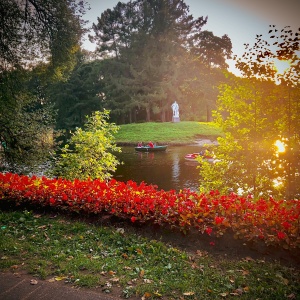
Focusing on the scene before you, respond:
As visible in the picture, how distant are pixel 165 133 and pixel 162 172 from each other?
83.5ft

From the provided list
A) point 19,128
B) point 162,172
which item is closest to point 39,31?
point 19,128

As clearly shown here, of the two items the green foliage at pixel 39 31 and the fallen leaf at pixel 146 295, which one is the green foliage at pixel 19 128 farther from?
the fallen leaf at pixel 146 295

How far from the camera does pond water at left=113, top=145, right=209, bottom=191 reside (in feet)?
64.0

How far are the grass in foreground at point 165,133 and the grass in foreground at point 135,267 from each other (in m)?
37.9

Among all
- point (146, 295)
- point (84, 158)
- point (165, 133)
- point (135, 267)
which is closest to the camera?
point (146, 295)

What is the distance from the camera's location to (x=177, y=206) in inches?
289

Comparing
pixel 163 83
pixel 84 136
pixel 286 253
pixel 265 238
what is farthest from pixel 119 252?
pixel 163 83

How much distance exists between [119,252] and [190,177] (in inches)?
619

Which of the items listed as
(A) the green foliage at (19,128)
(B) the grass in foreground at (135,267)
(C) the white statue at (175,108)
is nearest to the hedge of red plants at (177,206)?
(B) the grass in foreground at (135,267)

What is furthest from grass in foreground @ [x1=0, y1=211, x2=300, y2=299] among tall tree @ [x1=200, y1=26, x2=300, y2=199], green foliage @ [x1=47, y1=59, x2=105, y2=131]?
green foliage @ [x1=47, y1=59, x2=105, y2=131]

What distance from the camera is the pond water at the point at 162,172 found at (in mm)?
19516

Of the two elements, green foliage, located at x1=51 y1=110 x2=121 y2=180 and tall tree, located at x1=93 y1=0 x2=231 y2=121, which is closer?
green foliage, located at x1=51 y1=110 x2=121 y2=180

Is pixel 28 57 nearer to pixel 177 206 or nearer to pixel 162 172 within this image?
pixel 177 206

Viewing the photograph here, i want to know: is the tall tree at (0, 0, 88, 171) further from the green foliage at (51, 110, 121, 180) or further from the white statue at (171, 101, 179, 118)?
the white statue at (171, 101, 179, 118)
